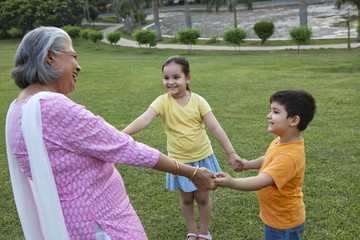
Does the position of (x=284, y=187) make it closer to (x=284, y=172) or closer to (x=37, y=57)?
(x=284, y=172)

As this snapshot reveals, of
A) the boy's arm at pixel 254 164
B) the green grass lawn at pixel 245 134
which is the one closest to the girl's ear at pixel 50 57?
the boy's arm at pixel 254 164

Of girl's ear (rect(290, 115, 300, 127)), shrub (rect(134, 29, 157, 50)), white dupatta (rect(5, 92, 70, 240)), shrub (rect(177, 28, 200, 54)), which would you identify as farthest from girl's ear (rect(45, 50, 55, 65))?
shrub (rect(134, 29, 157, 50))

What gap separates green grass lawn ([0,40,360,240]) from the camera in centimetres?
360

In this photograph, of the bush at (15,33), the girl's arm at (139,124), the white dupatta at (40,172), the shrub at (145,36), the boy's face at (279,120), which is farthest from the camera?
the bush at (15,33)

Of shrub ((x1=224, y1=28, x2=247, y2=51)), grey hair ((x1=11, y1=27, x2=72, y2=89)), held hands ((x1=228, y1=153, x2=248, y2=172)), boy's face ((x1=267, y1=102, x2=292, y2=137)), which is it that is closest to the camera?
grey hair ((x1=11, y1=27, x2=72, y2=89))

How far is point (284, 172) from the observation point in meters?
2.11

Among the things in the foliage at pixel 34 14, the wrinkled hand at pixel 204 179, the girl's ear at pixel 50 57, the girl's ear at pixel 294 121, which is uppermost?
the foliage at pixel 34 14

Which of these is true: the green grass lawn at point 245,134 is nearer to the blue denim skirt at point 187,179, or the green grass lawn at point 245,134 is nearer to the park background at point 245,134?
the park background at point 245,134

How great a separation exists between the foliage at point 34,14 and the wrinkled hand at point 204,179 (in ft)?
116

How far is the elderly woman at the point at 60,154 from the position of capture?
65.1 inches

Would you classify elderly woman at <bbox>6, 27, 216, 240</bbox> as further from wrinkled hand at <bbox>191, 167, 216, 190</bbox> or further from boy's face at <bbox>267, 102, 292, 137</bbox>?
boy's face at <bbox>267, 102, 292, 137</bbox>

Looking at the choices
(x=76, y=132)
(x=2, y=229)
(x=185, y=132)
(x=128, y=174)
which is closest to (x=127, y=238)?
(x=76, y=132)

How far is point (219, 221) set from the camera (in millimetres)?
3637

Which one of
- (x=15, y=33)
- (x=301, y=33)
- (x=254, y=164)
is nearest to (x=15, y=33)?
(x=15, y=33)
